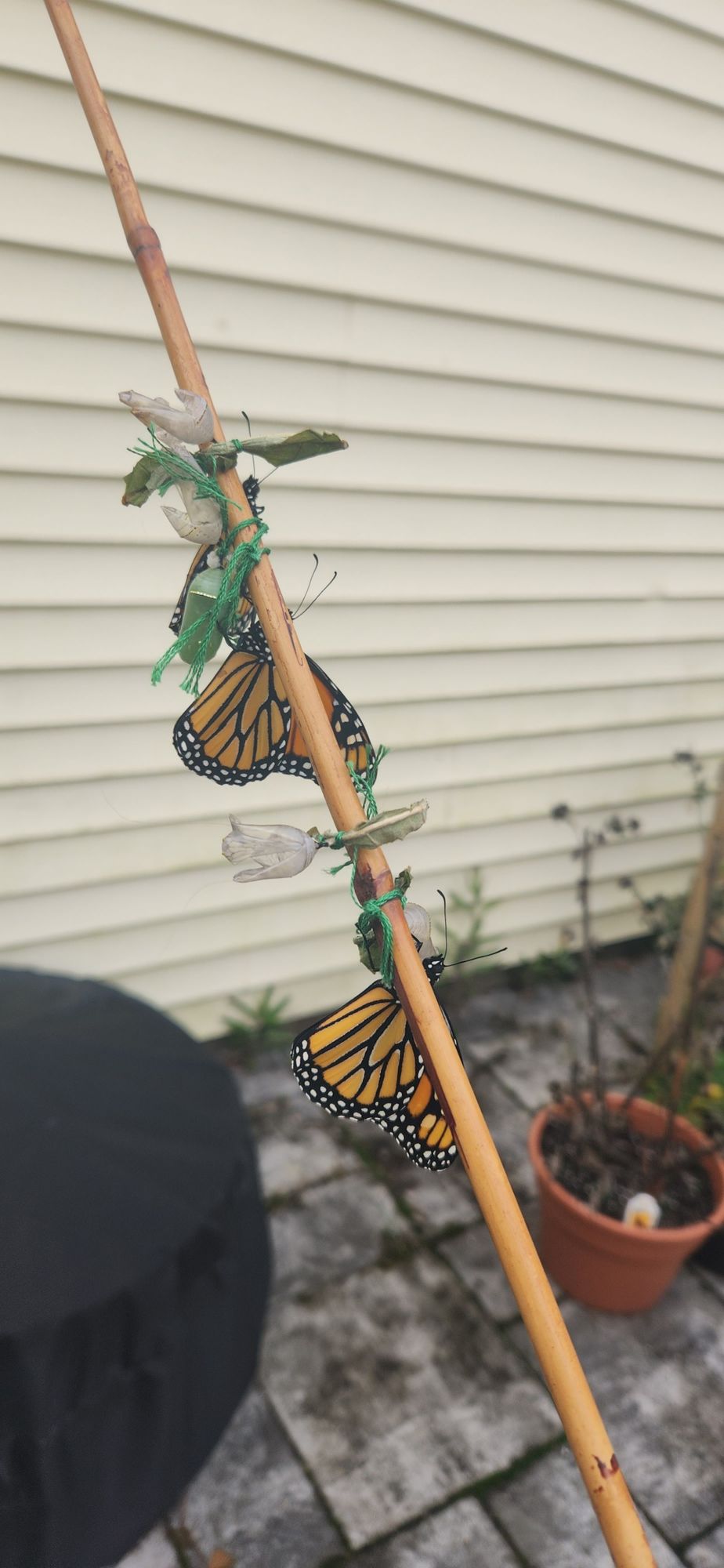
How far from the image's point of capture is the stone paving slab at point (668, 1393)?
2.02 metres

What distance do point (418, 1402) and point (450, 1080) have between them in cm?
196

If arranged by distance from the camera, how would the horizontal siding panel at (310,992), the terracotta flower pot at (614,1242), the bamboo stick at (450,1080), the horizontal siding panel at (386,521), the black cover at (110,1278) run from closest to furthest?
the bamboo stick at (450,1080)
the black cover at (110,1278)
the horizontal siding panel at (386,521)
the terracotta flower pot at (614,1242)
the horizontal siding panel at (310,992)

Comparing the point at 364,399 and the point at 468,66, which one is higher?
the point at 468,66

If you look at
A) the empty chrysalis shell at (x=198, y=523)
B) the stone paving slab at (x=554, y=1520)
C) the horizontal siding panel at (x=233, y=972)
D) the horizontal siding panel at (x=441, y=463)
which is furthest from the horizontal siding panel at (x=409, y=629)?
the stone paving slab at (x=554, y=1520)

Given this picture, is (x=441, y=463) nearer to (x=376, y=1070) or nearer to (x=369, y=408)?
(x=369, y=408)

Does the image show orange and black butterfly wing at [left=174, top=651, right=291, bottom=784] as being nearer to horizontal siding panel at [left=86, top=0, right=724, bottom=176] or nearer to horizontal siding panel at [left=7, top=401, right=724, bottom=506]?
horizontal siding panel at [left=7, top=401, right=724, bottom=506]

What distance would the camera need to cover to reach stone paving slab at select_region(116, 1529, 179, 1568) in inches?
69.8

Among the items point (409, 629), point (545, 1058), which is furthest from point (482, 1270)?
point (409, 629)

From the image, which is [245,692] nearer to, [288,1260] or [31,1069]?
[31,1069]

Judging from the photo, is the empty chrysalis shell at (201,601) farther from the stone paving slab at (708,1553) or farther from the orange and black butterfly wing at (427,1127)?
the stone paving slab at (708,1553)

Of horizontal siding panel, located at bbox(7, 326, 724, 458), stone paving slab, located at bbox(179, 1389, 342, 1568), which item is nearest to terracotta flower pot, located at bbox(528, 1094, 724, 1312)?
stone paving slab, located at bbox(179, 1389, 342, 1568)

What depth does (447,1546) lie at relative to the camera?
1861mm

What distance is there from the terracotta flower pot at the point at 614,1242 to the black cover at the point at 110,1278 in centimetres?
80

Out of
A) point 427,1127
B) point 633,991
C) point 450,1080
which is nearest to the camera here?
point 450,1080
